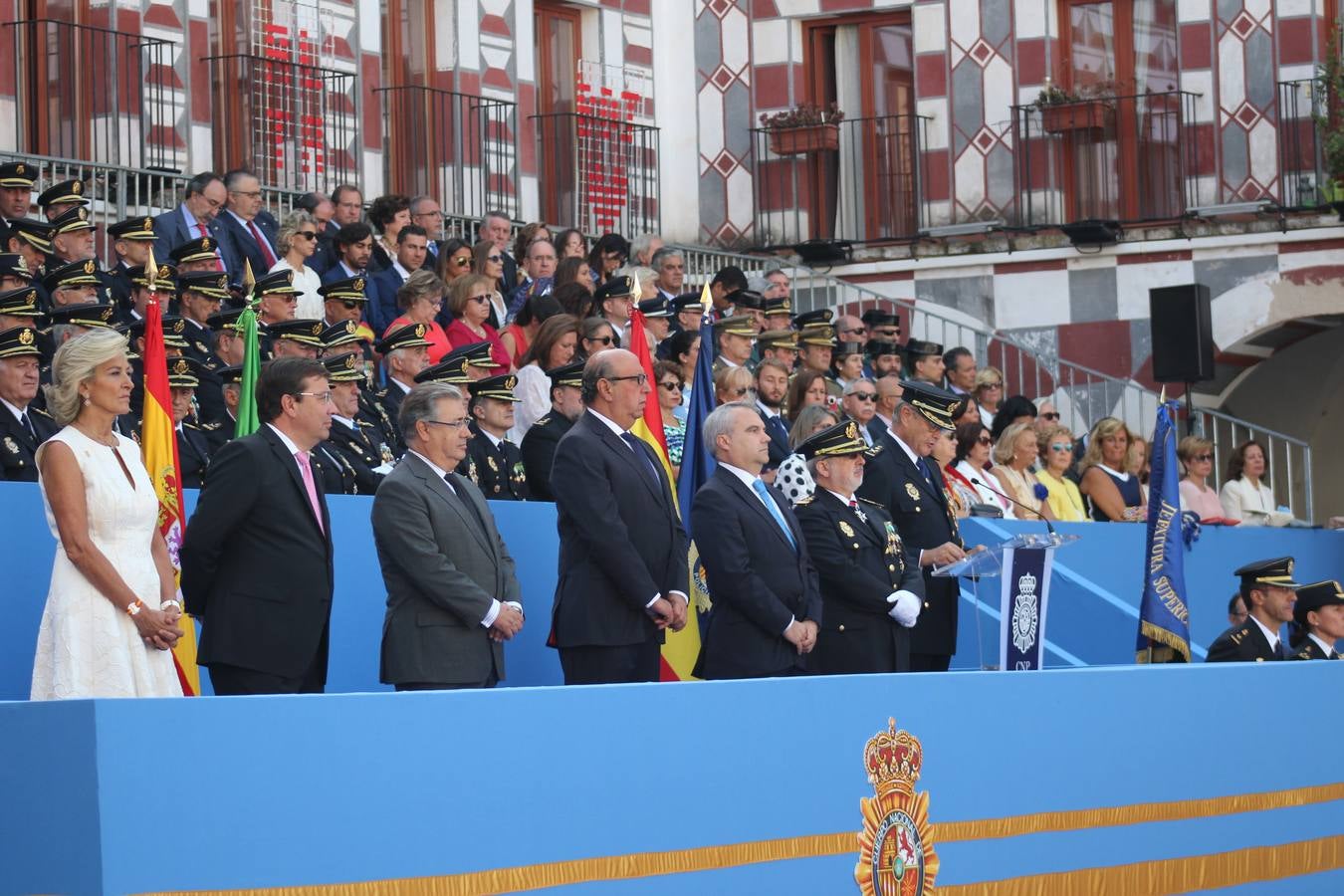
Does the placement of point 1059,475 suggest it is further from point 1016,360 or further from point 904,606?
point 1016,360

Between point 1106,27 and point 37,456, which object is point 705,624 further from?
point 1106,27

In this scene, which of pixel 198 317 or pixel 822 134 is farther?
pixel 822 134

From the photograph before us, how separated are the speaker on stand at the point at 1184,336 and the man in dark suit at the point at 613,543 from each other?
34.6 feet

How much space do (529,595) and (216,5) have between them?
861 cm

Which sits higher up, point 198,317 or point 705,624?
point 198,317

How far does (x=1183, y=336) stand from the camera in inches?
733

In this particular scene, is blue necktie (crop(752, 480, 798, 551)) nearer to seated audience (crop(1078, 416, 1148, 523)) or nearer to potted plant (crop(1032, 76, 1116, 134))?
seated audience (crop(1078, 416, 1148, 523))

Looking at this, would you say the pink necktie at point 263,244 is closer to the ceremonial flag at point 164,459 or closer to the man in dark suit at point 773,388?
the man in dark suit at point 773,388

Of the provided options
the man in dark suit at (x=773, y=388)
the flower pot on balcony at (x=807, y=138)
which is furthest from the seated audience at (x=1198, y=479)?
the flower pot on balcony at (x=807, y=138)

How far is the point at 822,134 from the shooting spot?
21609 mm

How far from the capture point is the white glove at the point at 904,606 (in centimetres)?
920

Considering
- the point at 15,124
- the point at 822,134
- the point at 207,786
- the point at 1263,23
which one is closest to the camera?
the point at 207,786

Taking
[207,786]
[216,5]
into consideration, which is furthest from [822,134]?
[207,786]

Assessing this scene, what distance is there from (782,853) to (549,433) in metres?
3.72
